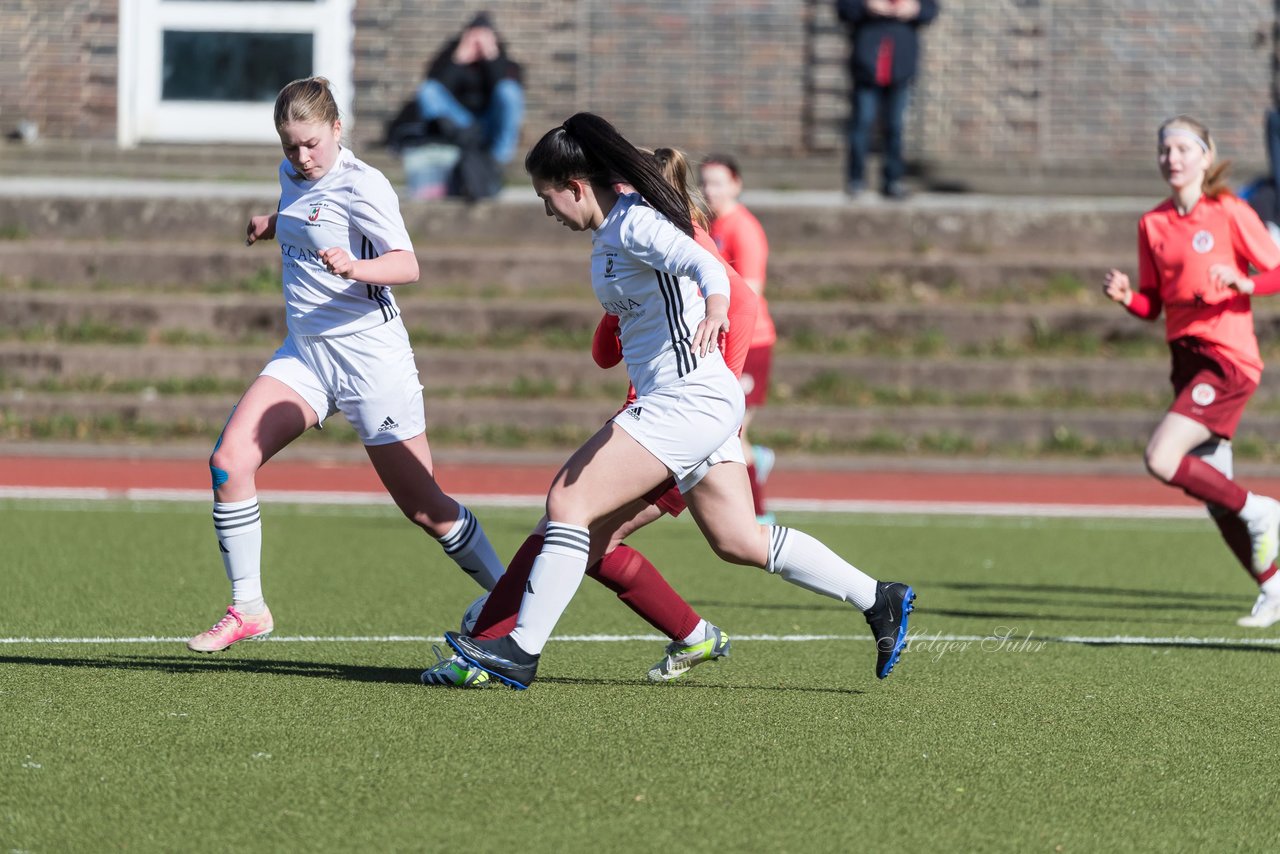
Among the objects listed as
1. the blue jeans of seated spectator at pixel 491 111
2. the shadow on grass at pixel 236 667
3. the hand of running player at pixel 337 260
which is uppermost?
the blue jeans of seated spectator at pixel 491 111

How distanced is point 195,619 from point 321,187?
206cm

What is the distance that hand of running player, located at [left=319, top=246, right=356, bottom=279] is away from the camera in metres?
5.62

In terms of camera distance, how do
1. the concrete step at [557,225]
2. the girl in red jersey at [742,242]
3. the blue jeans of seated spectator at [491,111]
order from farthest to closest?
the concrete step at [557,225] < the blue jeans of seated spectator at [491,111] < the girl in red jersey at [742,242]

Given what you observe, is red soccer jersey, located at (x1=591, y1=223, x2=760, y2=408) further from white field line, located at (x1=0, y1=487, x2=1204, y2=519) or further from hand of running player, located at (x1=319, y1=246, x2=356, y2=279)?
white field line, located at (x1=0, y1=487, x2=1204, y2=519)

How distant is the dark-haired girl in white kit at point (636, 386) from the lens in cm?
523

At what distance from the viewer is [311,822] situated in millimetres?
4090

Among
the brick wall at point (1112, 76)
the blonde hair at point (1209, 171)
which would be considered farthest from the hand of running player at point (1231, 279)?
the brick wall at point (1112, 76)

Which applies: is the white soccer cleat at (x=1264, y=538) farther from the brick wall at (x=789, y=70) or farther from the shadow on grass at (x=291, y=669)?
the brick wall at (x=789, y=70)

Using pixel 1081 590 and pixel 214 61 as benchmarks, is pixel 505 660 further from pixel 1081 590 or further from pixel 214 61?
pixel 214 61

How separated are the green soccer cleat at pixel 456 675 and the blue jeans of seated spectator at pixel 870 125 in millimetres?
13268

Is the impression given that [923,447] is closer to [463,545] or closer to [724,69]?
[724,69]

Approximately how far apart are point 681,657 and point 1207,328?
126 inches

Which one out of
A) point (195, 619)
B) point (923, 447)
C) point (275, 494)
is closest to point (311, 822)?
point (195, 619)

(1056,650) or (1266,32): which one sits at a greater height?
(1266,32)
